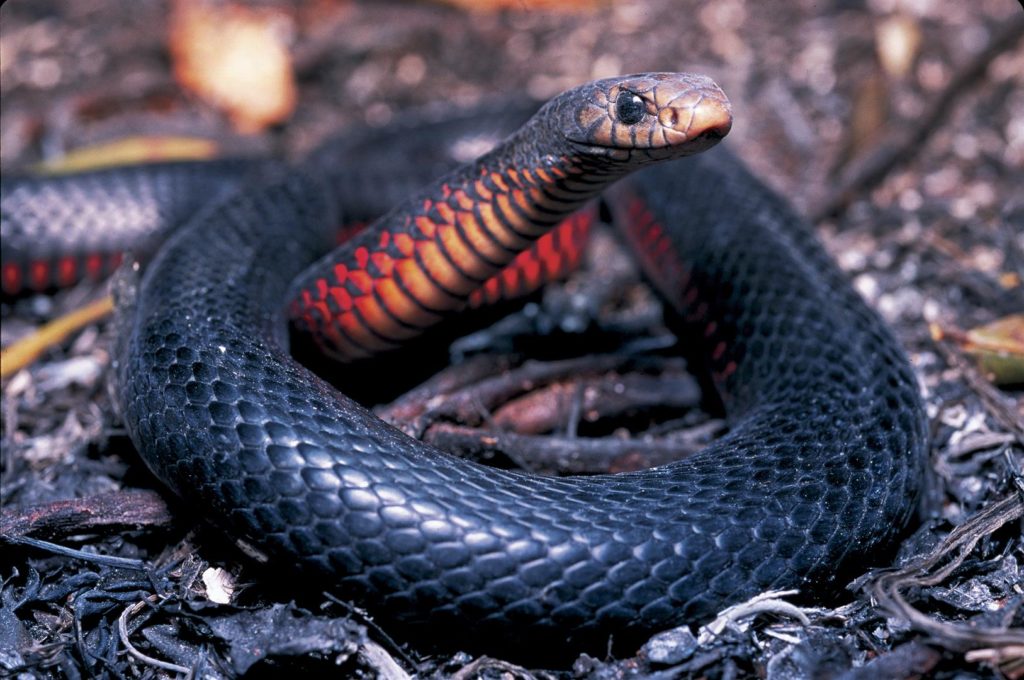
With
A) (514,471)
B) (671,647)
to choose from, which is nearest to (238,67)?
(514,471)

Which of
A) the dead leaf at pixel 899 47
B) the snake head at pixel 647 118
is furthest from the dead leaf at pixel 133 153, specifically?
the dead leaf at pixel 899 47

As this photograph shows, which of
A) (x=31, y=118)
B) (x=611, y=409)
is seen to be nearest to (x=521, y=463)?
(x=611, y=409)

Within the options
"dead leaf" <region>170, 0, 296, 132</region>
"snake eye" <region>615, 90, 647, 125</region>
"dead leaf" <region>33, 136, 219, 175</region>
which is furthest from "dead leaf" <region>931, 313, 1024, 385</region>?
"dead leaf" <region>170, 0, 296, 132</region>

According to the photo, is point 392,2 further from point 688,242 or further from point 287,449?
point 287,449

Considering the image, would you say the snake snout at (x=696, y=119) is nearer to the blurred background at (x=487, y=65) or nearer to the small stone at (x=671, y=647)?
the small stone at (x=671, y=647)

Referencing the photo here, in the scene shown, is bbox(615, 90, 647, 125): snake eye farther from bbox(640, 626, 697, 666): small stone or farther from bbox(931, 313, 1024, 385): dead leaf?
bbox(931, 313, 1024, 385): dead leaf

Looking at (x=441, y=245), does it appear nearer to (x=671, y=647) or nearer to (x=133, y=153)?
Result: (x=671, y=647)

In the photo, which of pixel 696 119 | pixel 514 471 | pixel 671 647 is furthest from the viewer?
pixel 514 471
